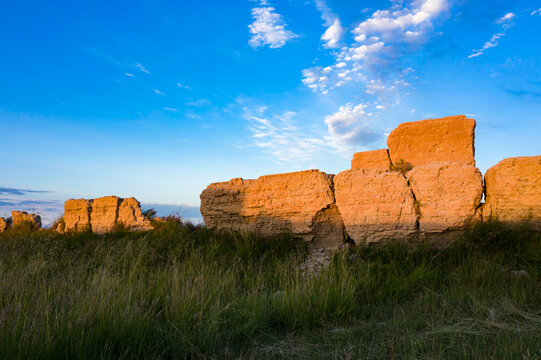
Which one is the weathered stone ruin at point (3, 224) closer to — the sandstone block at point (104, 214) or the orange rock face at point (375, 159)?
the sandstone block at point (104, 214)

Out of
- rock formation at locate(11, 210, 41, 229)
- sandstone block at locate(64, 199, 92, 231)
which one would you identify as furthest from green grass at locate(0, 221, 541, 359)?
rock formation at locate(11, 210, 41, 229)

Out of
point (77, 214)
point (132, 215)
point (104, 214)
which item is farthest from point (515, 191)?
point (77, 214)

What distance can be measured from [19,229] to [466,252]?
16.5 m

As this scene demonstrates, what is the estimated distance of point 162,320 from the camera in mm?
3549

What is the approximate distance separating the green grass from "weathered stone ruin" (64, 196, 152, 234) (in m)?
8.01

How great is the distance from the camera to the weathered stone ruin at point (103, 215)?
12125mm

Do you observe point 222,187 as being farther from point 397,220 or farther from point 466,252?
point 466,252

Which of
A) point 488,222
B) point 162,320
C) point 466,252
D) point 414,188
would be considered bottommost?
point 162,320

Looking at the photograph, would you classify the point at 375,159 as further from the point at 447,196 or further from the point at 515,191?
the point at 515,191

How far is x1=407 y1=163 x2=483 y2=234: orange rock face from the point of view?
6113 mm

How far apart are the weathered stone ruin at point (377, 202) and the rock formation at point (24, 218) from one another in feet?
36.6

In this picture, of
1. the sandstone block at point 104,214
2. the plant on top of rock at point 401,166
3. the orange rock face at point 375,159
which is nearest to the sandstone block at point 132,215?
the sandstone block at point 104,214

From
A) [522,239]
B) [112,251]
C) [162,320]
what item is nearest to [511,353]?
[162,320]

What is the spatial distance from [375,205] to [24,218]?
52.4 feet
